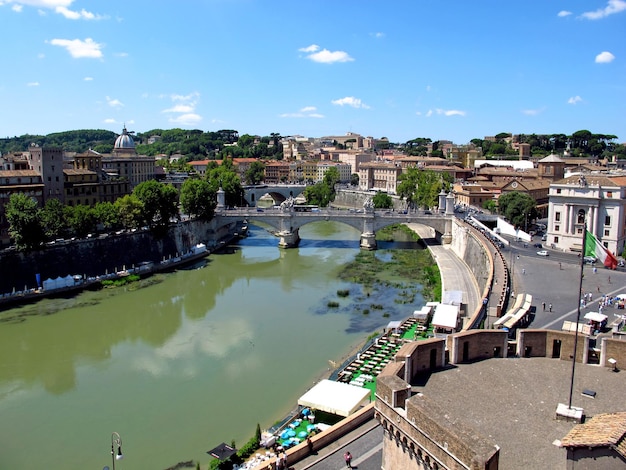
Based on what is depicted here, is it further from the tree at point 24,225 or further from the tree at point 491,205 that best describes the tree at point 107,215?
the tree at point 491,205

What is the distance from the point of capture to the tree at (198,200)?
131 ft

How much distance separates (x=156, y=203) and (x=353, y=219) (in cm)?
1358

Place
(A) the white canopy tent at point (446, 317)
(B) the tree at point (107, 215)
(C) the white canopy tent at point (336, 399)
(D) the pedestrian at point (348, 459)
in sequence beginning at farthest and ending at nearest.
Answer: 1. (B) the tree at point (107, 215)
2. (A) the white canopy tent at point (446, 317)
3. (C) the white canopy tent at point (336, 399)
4. (D) the pedestrian at point (348, 459)

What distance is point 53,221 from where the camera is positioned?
30.1m

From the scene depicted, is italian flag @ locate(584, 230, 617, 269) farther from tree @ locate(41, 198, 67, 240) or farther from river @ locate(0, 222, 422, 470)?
tree @ locate(41, 198, 67, 240)

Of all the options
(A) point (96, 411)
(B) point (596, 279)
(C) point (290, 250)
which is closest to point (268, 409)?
(A) point (96, 411)

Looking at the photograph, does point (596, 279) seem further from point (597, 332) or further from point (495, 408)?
point (495, 408)

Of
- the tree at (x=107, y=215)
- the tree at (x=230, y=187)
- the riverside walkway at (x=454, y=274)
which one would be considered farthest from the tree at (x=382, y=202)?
the tree at (x=107, y=215)

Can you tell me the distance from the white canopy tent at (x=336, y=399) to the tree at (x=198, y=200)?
27200 mm

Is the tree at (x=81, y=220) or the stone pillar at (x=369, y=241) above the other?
the tree at (x=81, y=220)

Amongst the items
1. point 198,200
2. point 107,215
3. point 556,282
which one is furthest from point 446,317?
point 198,200

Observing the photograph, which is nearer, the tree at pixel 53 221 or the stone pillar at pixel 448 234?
the tree at pixel 53 221

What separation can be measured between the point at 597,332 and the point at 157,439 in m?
11.9

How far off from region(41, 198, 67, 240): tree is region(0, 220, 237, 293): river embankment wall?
1104mm
